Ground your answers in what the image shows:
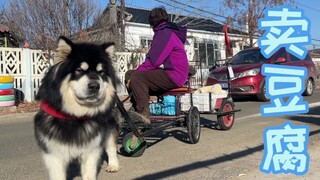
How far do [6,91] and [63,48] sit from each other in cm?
989

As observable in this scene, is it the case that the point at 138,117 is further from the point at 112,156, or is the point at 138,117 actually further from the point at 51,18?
the point at 51,18

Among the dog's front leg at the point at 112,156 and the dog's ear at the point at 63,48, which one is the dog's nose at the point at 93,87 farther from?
the dog's front leg at the point at 112,156

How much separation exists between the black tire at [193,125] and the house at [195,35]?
1604cm

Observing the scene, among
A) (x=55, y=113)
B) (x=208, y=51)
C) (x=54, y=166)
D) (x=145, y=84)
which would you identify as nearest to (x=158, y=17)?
(x=145, y=84)

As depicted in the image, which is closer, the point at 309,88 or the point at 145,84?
the point at 145,84

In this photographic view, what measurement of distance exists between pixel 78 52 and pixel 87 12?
15255mm

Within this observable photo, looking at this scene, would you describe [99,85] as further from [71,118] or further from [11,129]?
[11,129]

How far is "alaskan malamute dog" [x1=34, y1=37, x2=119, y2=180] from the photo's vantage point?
3.76 meters

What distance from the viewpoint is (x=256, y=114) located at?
35.1ft

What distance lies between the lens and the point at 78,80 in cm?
373

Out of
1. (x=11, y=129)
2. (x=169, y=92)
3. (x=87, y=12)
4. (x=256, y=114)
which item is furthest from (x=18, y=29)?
(x=169, y=92)

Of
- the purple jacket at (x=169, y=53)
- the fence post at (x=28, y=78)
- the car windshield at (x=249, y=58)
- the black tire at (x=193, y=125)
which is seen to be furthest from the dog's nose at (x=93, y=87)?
the fence post at (x=28, y=78)

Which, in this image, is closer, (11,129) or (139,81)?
(139,81)

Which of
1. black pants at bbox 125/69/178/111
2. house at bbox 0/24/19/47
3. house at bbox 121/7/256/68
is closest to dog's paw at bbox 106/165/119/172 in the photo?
black pants at bbox 125/69/178/111
